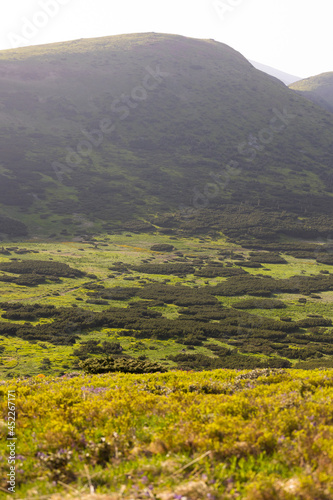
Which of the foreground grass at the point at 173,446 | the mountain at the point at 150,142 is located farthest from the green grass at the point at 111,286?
the foreground grass at the point at 173,446

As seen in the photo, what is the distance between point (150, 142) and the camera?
143500 millimetres

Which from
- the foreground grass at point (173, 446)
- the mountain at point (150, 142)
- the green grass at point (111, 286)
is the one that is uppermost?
the mountain at point (150, 142)

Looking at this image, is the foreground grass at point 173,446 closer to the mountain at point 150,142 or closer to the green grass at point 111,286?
the green grass at point 111,286

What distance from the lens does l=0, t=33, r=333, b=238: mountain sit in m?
103

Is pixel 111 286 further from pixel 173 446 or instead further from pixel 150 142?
pixel 150 142

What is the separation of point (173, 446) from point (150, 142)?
472 feet

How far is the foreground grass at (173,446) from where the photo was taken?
4.73m

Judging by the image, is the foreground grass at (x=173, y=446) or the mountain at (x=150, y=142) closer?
the foreground grass at (x=173, y=446)

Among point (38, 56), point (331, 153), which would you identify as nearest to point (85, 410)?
point (331, 153)

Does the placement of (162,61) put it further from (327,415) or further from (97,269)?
(327,415)

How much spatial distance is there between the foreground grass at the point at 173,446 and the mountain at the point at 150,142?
78487mm

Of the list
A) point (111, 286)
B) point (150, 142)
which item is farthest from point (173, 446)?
point (150, 142)

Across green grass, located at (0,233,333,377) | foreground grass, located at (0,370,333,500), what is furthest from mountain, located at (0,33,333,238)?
foreground grass, located at (0,370,333,500)

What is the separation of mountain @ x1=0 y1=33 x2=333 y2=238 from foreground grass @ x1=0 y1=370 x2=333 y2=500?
78.5 m
